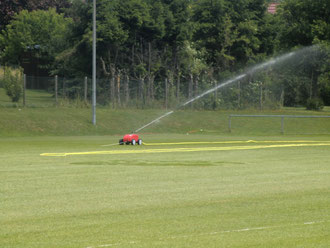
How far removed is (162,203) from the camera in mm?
12133

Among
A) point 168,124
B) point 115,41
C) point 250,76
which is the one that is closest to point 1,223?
point 168,124

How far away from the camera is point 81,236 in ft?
29.9

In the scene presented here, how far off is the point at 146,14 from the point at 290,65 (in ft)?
51.0

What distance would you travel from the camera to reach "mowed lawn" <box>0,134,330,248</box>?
358 inches

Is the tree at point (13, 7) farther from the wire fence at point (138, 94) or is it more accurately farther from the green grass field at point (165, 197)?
the green grass field at point (165, 197)

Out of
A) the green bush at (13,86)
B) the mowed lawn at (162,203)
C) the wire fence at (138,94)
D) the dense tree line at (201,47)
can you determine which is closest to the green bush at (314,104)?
the dense tree line at (201,47)

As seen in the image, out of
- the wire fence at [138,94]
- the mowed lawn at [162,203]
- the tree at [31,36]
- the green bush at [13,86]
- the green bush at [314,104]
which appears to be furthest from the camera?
the tree at [31,36]

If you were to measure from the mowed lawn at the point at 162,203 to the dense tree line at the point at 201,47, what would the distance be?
32405mm

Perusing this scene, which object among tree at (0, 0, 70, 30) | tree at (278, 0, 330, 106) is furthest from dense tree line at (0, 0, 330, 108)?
tree at (0, 0, 70, 30)

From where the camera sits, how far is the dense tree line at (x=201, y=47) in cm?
5459

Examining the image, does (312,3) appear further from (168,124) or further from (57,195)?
(57,195)

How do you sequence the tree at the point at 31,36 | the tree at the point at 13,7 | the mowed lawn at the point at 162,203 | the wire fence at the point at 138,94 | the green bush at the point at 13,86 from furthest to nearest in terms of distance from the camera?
the tree at the point at 13,7, the tree at the point at 31,36, the wire fence at the point at 138,94, the green bush at the point at 13,86, the mowed lawn at the point at 162,203

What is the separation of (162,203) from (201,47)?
51.4 metres

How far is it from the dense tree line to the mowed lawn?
32405 millimetres
